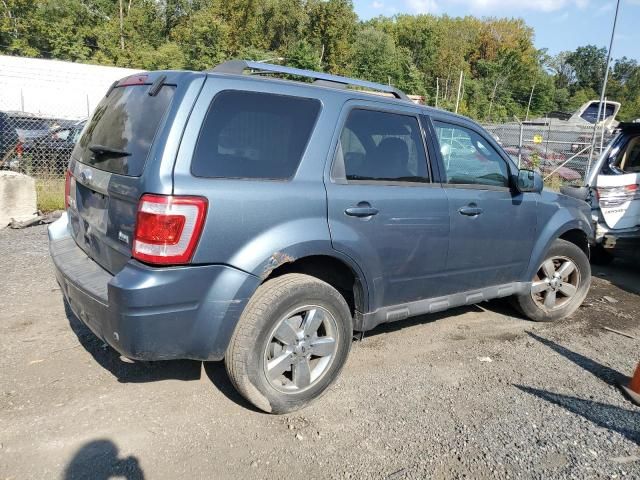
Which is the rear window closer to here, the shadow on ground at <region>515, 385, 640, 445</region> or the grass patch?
the shadow on ground at <region>515, 385, 640, 445</region>

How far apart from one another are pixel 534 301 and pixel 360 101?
2.64m

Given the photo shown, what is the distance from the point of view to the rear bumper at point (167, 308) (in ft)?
8.60

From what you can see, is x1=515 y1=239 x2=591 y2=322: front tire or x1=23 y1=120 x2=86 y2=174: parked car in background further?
x1=23 y1=120 x2=86 y2=174: parked car in background

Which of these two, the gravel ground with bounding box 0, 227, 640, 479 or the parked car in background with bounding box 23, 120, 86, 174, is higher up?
the parked car in background with bounding box 23, 120, 86, 174

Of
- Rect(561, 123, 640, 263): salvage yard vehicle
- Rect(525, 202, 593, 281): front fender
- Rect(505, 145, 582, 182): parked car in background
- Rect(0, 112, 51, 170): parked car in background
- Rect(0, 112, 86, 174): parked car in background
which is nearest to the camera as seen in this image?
Rect(525, 202, 593, 281): front fender

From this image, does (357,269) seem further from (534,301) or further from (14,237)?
(14,237)

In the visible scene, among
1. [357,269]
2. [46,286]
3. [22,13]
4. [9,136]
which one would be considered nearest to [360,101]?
[357,269]

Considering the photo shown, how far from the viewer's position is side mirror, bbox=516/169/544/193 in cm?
427

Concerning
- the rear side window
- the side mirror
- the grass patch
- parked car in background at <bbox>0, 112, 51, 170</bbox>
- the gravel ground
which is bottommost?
the gravel ground

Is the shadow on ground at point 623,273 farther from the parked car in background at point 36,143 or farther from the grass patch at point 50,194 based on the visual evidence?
the parked car in background at point 36,143

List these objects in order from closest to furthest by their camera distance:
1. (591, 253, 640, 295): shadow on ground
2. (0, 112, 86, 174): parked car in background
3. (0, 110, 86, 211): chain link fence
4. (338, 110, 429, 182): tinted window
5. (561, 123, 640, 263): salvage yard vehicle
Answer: (338, 110, 429, 182): tinted window
(591, 253, 640, 295): shadow on ground
(561, 123, 640, 263): salvage yard vehicle
(0, 110, 86, 211): chain link fence
(0, 112, 86, 174): parked car in background

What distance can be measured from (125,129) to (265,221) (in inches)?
39.3

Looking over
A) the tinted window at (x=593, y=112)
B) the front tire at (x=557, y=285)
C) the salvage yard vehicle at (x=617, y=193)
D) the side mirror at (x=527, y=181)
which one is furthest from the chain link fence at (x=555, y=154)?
the side mirror at (x=527, y=181)

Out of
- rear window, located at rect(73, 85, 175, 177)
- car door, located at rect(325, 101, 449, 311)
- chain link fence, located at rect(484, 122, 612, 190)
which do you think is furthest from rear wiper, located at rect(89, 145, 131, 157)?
chain link fence, located at rect(484, 122, 612, 190)
